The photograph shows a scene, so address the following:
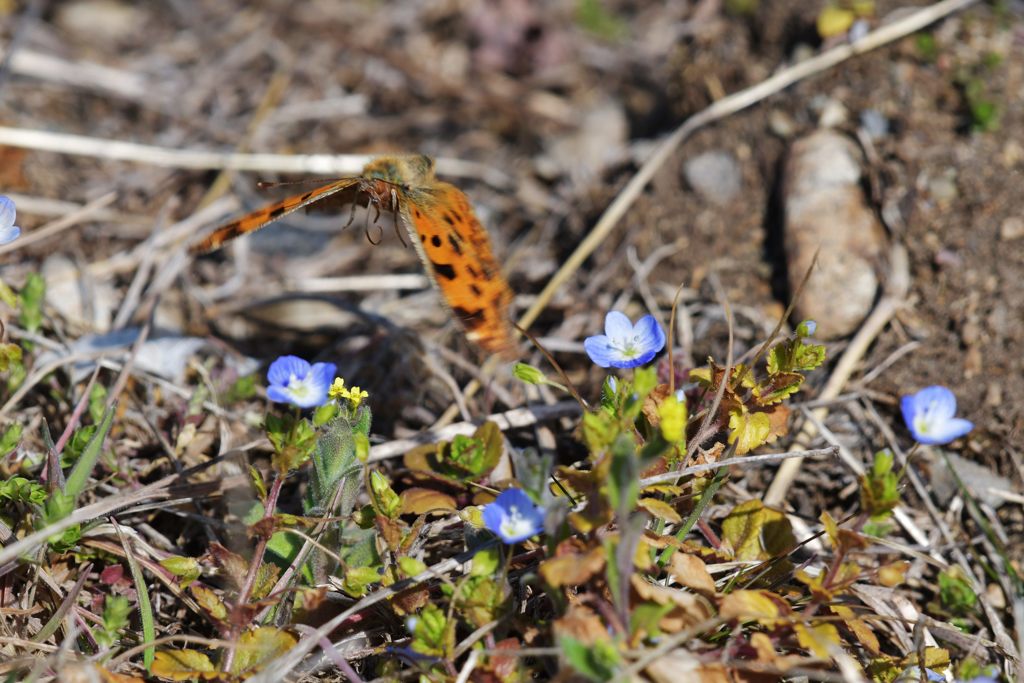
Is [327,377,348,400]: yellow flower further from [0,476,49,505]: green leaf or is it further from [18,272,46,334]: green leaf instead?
[18,272,46,334]: green leaf

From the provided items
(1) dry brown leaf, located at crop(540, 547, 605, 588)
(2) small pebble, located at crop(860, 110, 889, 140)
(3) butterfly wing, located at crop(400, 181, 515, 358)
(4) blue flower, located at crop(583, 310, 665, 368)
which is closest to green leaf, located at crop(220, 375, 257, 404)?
(3) butterfly wing, located at crop(400, 181, 515, 358)

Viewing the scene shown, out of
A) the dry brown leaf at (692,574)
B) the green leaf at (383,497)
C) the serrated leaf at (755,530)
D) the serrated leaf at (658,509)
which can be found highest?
the green leaf at (383,497)

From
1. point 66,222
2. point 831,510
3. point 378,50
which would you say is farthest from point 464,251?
point 378,50

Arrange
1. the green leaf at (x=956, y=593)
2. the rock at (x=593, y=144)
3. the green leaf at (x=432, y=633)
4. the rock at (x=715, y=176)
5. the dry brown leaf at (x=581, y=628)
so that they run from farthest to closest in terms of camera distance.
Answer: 1. the rock at (x=593, y=144)
2. the rock at (x=715, y=176)
3. the green leaf at (x=956, y=593)
4. the green leaf at (x=432, y=633)
5. the dry brown leaf at (x=581, y=628)

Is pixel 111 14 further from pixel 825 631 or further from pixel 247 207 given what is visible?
pixel 825 631

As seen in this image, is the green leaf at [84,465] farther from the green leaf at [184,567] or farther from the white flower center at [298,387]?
the white flower center at [298,387]

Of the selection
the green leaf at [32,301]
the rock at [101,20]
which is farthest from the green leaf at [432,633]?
the rock at [101,20]
